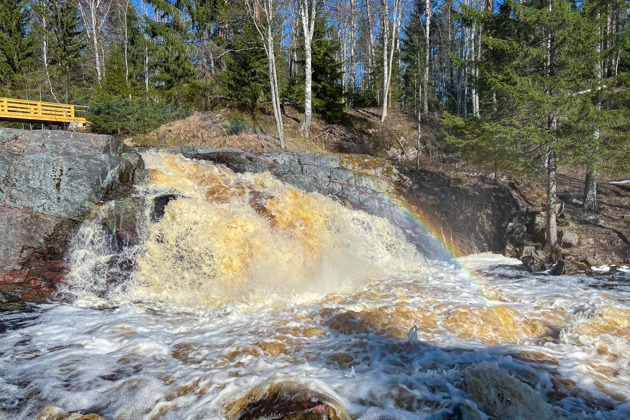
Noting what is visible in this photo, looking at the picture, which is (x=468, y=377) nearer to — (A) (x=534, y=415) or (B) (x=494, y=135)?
(A) (x=534, y=415)

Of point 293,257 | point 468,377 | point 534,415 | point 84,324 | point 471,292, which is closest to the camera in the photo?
point 534,415

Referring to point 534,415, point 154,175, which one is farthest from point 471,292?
point 154,175

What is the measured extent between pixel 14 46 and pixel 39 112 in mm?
9216

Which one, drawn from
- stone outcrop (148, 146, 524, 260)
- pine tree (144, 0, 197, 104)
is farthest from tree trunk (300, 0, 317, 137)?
pine tree (144, 0, 197, 104)

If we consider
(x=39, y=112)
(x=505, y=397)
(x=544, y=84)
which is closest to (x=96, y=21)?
(x=39, y=112)

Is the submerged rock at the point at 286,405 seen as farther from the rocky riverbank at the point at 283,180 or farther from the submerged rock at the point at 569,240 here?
the submerged rock at the point at 569,240

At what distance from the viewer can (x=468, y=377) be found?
3980 mm

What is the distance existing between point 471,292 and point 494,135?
5091 mm

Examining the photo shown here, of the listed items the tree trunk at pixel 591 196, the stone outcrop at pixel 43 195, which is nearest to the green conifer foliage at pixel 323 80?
the tree trunk at pixel 591 196

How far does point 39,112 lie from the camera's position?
574 inches

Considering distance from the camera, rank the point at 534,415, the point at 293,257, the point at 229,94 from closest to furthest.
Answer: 1. the point at 534,415
2. the point at 293,257
3. the point at 229,94

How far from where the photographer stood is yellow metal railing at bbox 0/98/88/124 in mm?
13945

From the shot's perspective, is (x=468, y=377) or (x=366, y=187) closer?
(x=468, y=377)

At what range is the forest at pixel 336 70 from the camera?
9617mm
